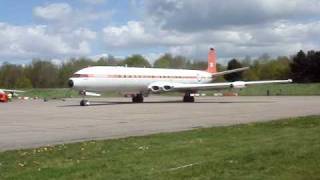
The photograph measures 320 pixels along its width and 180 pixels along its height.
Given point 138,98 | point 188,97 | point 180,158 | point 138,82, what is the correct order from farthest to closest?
1. point 188,97
2. point 138,98
3. point 138,82
4. point 180,158

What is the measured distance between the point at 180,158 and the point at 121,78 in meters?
39.7

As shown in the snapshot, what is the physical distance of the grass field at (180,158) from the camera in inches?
394

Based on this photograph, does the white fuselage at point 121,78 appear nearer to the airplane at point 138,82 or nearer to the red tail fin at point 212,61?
the airplane at point 138,82

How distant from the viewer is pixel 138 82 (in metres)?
53.0

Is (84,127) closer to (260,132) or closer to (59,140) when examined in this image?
(59,140)

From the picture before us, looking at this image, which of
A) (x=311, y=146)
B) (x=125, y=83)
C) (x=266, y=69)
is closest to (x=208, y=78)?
(x=125, y=83)

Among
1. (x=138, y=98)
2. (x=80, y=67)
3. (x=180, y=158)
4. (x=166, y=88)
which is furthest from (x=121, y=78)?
(x=80, y=67)

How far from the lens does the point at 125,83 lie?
5178 cm

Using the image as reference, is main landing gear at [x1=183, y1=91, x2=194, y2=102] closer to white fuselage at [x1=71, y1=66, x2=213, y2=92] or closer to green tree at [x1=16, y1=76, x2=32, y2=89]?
white fuselage at [x1=71, y1=66, x2=213, y2=92]

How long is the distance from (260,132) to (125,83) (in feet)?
114

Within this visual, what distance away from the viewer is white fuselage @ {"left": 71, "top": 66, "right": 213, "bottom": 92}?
4897 cm

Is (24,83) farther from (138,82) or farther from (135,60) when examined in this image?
(138,82)

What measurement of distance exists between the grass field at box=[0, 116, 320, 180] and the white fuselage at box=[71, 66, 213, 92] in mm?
32786

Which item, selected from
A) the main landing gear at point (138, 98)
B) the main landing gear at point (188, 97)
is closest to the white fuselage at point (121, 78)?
the main landing gear at point (138, 98)
